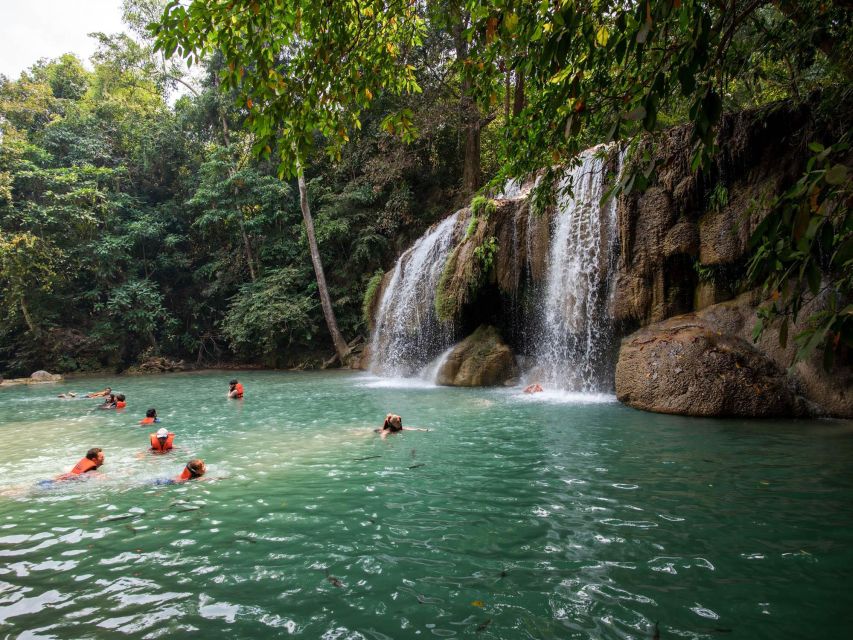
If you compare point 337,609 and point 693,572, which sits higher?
point 693,572

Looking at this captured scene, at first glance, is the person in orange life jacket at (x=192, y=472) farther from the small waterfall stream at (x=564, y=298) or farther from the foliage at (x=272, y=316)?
the foliage at (x=272, y=316)

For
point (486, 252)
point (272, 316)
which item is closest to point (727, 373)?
point (486, 252)

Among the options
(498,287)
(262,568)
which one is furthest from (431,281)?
(262,568)

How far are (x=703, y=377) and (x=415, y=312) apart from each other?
9.77 meters

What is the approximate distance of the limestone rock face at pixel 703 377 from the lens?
834 cm

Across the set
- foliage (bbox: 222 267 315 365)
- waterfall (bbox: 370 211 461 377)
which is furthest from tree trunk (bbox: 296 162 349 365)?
waterfall (bbox: 370 211 461 377)

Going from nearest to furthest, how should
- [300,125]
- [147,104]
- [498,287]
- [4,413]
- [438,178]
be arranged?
[300,125], [4,413], [498,287], [438,178], [147,104]

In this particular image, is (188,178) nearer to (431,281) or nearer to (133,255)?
(133,255)

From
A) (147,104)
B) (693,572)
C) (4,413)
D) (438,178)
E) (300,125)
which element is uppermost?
(147,104)

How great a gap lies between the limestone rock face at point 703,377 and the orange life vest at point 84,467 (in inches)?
353

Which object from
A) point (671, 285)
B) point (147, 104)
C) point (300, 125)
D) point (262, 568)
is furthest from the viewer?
point (147, 104)

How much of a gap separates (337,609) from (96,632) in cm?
141

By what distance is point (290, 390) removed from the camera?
14828 mm

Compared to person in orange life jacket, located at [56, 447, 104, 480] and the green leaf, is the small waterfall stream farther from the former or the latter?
person in orange life jacket, located at [56, 447, 104, 480]
